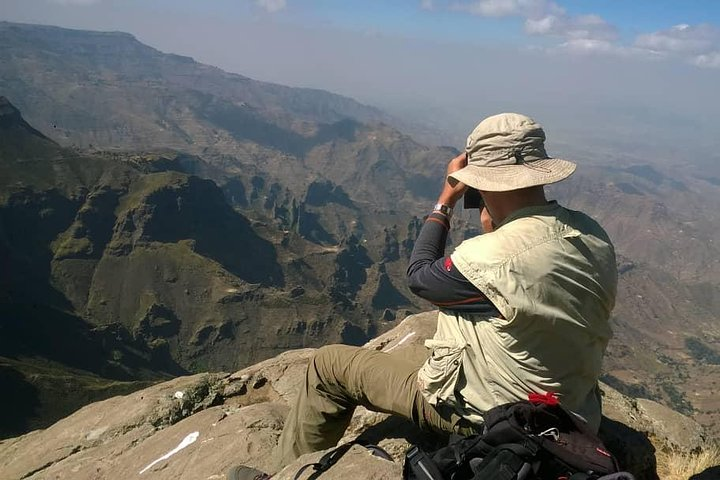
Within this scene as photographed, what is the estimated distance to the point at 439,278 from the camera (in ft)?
17.0

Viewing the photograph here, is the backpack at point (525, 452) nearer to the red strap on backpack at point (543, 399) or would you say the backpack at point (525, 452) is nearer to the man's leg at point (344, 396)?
the red strap on backpack at point (543, 399)

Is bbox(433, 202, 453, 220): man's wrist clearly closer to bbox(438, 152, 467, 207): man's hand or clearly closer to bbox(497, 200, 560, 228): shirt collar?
bbox(438, 152, 467, 207): man's hand

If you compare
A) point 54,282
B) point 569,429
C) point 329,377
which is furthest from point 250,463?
point 54,282

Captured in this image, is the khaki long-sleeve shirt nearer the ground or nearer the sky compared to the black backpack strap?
nearer the sky

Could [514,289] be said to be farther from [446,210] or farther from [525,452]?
[446,210]

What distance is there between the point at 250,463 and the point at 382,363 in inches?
145

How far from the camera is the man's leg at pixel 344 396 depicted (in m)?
6.47

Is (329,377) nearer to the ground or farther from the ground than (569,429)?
nearer to the ground

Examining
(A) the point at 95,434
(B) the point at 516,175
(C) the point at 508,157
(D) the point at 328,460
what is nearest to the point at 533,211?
(B) the point at 516,175

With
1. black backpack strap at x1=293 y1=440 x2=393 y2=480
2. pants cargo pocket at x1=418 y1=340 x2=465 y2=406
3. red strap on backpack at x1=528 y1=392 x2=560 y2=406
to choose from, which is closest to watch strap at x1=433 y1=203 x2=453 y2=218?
pants cargo pocket at x1=418 y1=340 x2=465 y2=406

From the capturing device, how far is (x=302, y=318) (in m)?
180

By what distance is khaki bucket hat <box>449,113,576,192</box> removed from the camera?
5043 mm

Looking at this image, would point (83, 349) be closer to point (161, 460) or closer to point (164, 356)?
point (164, 356)

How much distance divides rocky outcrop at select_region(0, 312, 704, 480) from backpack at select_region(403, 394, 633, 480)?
1622 mm
